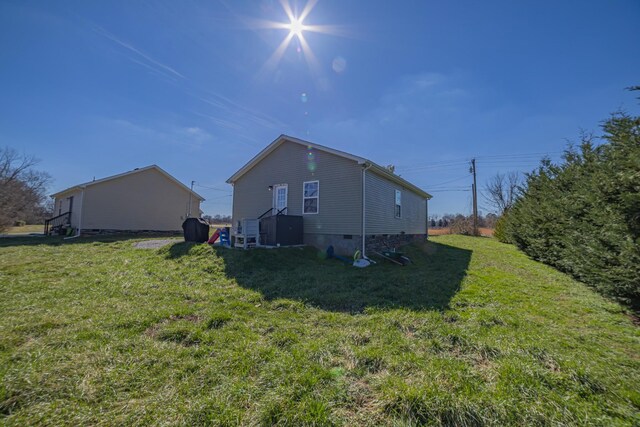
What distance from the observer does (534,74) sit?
8.14 meters

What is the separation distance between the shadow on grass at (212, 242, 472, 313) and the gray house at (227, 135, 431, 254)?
1.40m

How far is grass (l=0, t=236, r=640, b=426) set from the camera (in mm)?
1973

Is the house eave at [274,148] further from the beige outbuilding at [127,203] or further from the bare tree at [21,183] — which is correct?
the bare tree at [21,183]

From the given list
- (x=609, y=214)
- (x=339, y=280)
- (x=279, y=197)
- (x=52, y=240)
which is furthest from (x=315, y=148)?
(x=52, y=240)

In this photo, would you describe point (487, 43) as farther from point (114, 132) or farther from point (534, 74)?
point (114, 132)

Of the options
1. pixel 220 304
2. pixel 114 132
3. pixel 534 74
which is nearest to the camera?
pixel 220 304

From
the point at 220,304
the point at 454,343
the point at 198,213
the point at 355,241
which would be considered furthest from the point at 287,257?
the point at 198,213

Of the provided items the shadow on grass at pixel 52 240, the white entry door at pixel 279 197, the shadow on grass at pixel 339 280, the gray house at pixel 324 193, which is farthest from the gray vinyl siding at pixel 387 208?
the shadow on grass at pixel 52 240

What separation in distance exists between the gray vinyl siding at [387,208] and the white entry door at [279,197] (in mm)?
3843

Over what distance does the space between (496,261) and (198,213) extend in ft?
72.2

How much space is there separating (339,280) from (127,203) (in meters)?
19.0

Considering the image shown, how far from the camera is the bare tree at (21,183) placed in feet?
79.7

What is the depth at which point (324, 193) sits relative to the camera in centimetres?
1035

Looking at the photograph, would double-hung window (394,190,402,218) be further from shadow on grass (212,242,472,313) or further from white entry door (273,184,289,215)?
white entry door (273,184,289,215)
